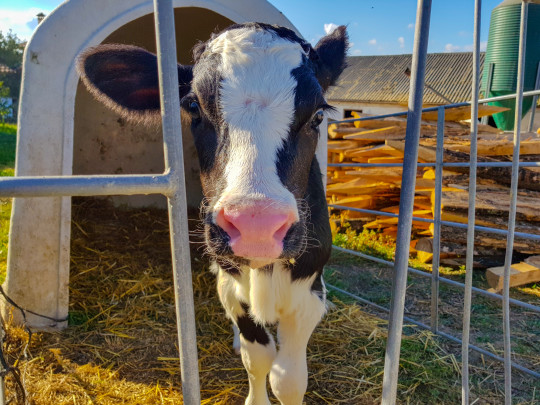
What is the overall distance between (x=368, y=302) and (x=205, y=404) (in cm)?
201

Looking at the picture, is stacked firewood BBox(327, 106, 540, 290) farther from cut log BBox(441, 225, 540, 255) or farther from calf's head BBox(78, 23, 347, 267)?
calf's head BBox(78, 23, 347, 267)

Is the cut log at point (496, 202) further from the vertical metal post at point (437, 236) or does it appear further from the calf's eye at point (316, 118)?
the calf's eye at point (316, 118)

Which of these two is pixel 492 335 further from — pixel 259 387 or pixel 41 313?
pixel 41 313

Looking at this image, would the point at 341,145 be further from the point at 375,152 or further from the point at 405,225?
the point at 405,225

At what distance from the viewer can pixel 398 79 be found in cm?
2653

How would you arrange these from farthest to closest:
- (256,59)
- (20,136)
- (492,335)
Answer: (492,335) → (20,136) → (256,59)

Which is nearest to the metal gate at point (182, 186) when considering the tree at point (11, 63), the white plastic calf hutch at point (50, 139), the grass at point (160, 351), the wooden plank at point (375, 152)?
the grass at point (160, 351)

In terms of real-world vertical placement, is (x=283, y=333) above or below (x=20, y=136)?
below

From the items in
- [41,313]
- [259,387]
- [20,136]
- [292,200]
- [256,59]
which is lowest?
[259,387]

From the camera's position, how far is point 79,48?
10.6ft

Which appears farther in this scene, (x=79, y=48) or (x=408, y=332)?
(x=408, y=332)

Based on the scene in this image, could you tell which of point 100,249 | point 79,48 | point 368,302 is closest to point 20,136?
point 79,48

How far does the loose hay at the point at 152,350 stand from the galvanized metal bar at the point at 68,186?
190cm

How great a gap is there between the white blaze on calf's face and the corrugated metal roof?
21.4 metres
